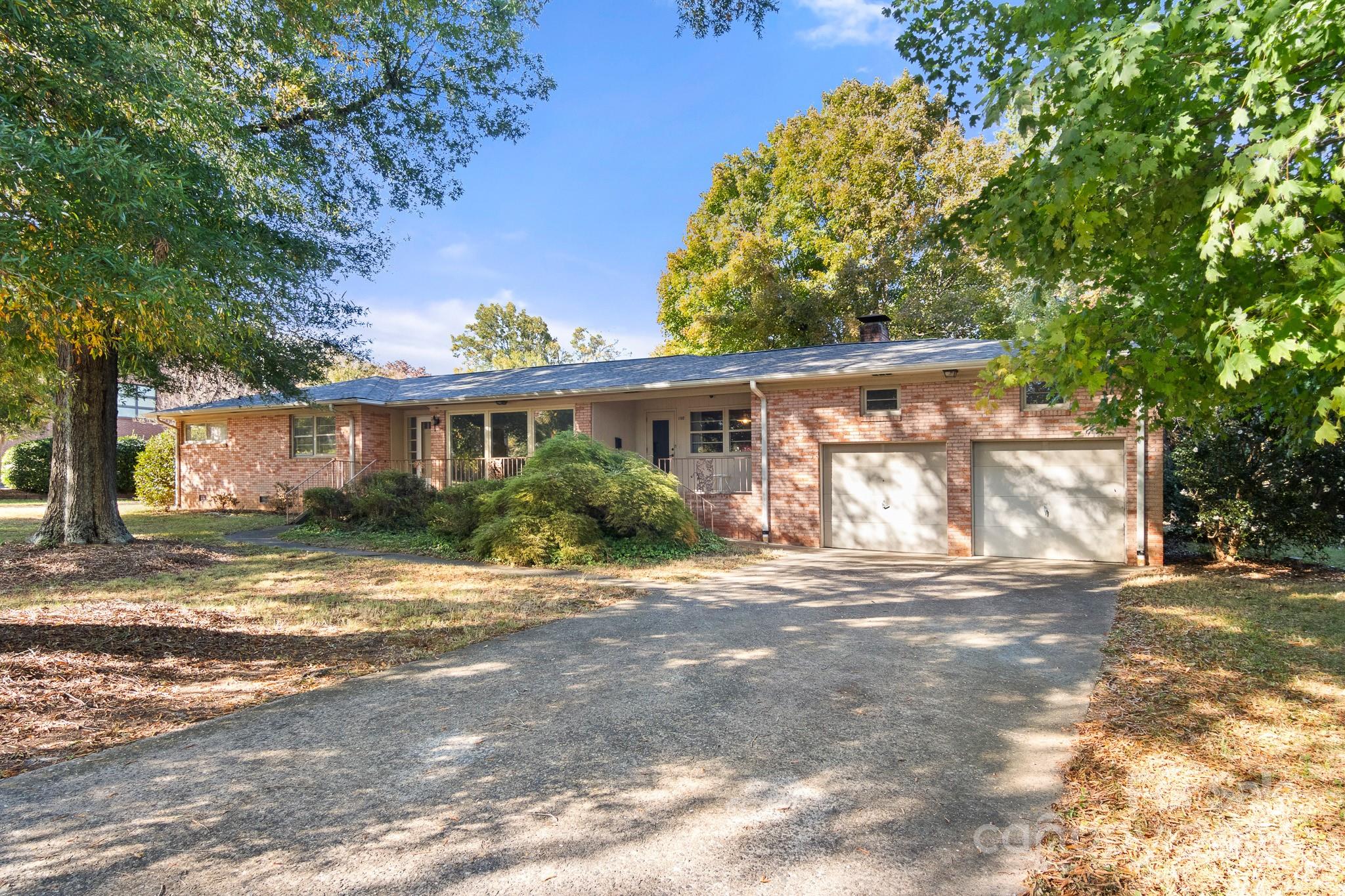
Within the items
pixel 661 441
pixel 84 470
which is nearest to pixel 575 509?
pixel 661 441

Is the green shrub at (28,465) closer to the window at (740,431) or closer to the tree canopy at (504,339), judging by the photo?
the window at (740,431)

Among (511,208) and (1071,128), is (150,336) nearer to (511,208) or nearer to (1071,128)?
(1071,128)

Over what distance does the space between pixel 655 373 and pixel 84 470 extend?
1028 centimetres

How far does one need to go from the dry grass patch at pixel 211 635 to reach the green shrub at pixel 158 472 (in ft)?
48.5

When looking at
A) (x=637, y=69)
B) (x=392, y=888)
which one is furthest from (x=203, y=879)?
(x=637, y=69)

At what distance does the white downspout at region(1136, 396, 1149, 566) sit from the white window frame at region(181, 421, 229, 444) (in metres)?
22.1

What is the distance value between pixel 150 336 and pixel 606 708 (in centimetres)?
586

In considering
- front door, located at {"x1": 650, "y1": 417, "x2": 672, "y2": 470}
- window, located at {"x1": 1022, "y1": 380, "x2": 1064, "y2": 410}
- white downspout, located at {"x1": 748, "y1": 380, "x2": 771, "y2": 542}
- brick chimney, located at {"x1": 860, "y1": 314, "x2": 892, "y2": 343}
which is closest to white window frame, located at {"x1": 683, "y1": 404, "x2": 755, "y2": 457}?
front door, located at {"x1": 650, "y1": 417, "x2": 672, "y2": 470}

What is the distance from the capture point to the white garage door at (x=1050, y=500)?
1109cm

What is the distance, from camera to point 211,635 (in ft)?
20.6

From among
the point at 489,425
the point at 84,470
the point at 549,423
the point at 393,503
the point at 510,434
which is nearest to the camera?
the point at 84,470

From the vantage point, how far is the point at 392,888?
2.58 meters

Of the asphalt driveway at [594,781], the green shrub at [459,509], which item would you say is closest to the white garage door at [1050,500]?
the asphalt driveway at [594,781]

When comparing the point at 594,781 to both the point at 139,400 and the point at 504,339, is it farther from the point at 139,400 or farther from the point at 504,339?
the point at 504,339
